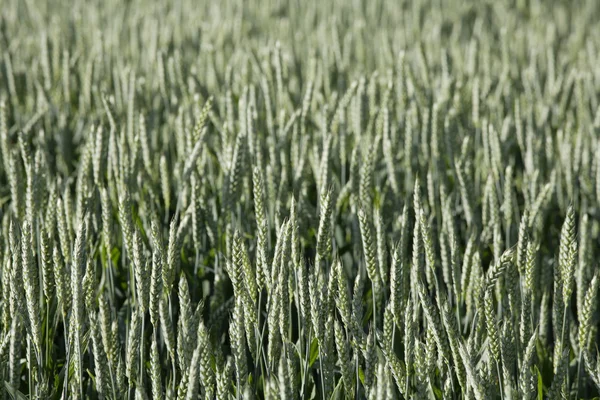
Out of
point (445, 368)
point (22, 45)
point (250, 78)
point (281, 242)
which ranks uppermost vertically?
point (22, 45)

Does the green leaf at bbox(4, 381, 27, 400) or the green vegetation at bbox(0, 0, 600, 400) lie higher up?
the green vegetation at bbox(0, 0, 600, 400)

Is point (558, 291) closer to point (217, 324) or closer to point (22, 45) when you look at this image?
point (217, 324)

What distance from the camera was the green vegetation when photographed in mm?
1099

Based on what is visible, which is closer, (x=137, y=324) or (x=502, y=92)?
(x=137, y=324)

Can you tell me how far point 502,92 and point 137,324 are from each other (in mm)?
2022

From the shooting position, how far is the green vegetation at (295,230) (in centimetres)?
110

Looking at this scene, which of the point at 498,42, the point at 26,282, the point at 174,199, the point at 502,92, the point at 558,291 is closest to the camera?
the point at 26,282

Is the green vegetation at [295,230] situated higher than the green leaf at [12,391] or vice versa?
the green vegetation at [295,230]

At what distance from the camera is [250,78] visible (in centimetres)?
276

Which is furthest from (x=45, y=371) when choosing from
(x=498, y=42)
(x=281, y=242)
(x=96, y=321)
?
(x=498, y=42)

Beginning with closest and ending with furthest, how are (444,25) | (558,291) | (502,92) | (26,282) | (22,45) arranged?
(26,282) → (558,291) → (502,92) → (22,45) → (444,25)

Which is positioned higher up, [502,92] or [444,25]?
[444,25]

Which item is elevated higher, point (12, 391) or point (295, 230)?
point (295, 230)

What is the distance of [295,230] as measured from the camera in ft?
3.71
